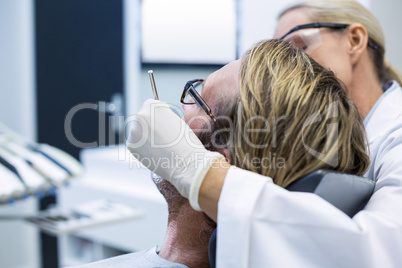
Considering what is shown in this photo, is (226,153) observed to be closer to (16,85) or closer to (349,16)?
(349,16)

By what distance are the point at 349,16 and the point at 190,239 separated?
39.0 inches

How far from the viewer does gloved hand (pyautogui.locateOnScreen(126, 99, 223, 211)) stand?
0.82m

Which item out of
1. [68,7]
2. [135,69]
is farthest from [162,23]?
[68,7]

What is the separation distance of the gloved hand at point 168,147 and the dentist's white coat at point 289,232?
7 cm

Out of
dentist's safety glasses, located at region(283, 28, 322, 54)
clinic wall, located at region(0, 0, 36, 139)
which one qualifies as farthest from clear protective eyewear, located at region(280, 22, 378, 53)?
clinic wall, located at region(0, 0, 36, 139)

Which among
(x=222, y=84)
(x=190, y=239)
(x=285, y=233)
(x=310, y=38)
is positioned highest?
(x=310, y=38)

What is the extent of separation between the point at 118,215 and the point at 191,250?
1181 mm

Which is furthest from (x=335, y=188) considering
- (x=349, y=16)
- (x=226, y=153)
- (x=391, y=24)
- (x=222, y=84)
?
(x=391, y=24)

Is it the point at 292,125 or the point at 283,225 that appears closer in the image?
the point at 283,225

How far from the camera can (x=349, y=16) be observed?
1479 millimetres

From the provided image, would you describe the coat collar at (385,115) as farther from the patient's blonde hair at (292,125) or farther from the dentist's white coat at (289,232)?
the dentist's white coat at (289,232)

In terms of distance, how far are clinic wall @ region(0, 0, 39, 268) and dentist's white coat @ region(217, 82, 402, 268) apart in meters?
3.07

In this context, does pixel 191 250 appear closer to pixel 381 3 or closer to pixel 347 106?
pixel 347 106
